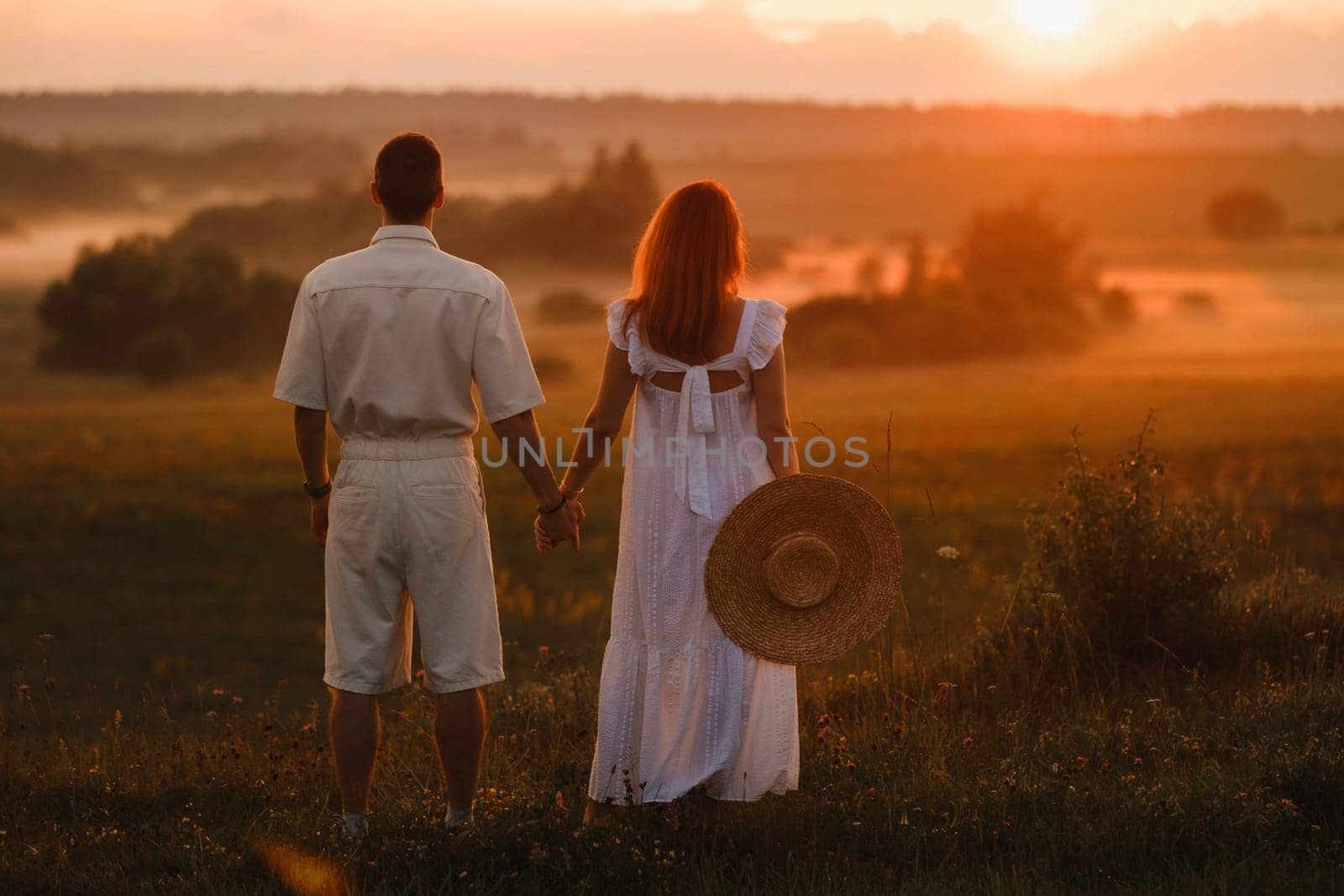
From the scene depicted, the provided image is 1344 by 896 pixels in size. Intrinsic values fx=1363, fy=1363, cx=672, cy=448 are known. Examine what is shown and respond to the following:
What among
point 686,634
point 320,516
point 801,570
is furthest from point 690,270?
point 320,516

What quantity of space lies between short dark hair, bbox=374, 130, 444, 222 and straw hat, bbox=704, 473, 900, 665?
1.48 meters

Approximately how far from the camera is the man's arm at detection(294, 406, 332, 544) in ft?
14.9

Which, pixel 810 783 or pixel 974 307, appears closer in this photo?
pixel 810 783

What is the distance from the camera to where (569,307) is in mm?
30438

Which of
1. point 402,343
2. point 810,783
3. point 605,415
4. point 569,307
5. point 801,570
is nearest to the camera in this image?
point 402,343

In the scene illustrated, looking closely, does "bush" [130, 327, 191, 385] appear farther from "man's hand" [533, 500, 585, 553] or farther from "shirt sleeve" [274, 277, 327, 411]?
"man's hand" [533, 500, 585, 553]

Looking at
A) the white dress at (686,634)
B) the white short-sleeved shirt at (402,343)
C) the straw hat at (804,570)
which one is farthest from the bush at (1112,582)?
the white short-sleeved shirt at (402,343)

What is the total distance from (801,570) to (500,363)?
1279mm

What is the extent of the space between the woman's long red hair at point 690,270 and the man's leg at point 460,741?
4.53 ft

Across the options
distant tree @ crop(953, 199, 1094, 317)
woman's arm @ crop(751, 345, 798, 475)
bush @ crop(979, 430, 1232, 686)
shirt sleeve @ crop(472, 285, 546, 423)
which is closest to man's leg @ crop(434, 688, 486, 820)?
shirt sleeve @ crop(472, 285, 546, 423)

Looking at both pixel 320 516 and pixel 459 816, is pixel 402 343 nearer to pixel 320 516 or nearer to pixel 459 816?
pixel 320 516

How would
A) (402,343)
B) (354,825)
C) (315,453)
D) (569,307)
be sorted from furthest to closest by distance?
(569,307), (315,453), (354,825), (402,343)

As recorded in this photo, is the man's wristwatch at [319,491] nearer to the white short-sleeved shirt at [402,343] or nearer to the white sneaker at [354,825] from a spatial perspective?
the white short-sleeved shirt at [402,343]

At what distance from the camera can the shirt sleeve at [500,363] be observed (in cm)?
444
